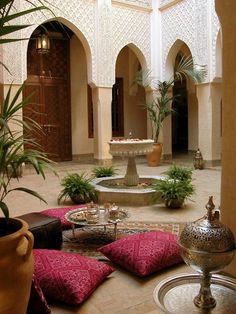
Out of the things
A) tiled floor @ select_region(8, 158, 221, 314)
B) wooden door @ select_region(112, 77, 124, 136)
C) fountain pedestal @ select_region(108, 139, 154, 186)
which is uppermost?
wooden door @ select_region(112, 77, 124, 136)

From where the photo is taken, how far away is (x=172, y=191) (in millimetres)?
5164

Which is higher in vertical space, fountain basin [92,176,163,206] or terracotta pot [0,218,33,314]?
terracotta pot [0,218,33,314]

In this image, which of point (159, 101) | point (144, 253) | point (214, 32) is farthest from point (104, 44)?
point (144, 253)

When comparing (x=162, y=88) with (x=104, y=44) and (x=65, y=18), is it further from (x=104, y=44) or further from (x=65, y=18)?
(x=65, y=18)

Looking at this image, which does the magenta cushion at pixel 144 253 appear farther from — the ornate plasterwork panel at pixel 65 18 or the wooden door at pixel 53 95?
the wooden door at pixel 53 95

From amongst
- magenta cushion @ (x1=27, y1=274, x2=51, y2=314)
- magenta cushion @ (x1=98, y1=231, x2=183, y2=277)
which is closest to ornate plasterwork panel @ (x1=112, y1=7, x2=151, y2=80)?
magenta cushion @ (x1=98, y1=231, x2=183, y2=277)

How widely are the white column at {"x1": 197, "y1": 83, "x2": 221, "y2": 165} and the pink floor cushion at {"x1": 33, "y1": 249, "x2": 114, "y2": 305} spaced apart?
756cm

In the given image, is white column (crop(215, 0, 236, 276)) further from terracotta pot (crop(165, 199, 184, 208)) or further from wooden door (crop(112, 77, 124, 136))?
wooden door (crop(112, 77, 124, 136))

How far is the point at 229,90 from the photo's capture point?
84.9 inches

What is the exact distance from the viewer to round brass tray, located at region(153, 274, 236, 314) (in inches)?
61.7

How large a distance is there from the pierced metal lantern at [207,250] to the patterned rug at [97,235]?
1791 mm

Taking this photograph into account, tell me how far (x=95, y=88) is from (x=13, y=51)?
2.52 metres

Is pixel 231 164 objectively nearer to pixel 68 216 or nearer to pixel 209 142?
pixel 68 216

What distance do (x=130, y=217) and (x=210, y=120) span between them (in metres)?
5.89
